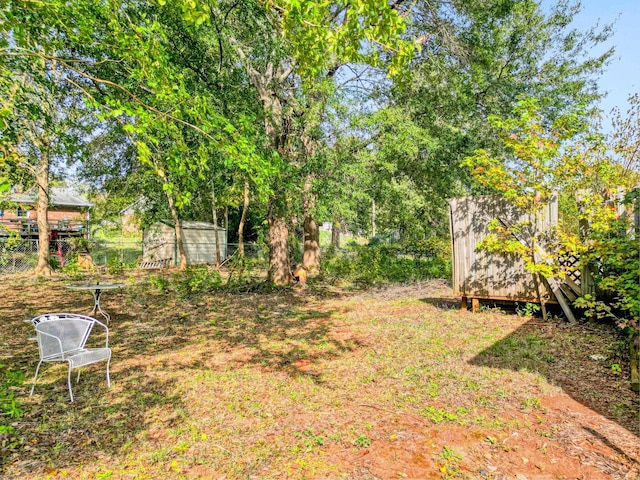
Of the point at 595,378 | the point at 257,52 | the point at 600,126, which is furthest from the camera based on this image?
the point at 257,52

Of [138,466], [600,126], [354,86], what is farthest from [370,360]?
[354,86]

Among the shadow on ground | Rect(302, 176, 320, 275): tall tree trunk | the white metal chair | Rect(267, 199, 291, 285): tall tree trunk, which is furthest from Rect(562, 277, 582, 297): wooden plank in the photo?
Rect(302, 176, 320, 275): tall tree trunk

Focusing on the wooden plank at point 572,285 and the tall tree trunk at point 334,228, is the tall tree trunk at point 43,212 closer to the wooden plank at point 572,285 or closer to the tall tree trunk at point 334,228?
the tall tree trunk at point 334,228

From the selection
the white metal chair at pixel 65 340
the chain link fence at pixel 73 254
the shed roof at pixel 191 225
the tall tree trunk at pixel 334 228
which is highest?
the shed roof at pixel 191 225

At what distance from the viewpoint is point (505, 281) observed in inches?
279

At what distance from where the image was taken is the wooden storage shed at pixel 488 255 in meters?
6.73

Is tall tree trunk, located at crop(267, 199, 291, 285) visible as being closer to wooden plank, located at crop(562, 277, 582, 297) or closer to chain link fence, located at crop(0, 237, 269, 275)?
chain link fence, located at crop(0, 237, 269, 275)

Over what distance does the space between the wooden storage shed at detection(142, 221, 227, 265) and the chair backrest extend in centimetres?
1585

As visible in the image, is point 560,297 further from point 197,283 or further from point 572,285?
point 197,283

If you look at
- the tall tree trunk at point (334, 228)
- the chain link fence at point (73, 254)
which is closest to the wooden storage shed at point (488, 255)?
the tall tree trunk at point (334, 228)

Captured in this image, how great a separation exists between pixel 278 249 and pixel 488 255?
6.17m

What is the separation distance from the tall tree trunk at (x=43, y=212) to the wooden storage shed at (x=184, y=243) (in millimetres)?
5892

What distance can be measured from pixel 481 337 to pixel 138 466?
495 centimetres

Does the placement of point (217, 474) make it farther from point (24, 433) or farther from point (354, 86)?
point (354, 86)
